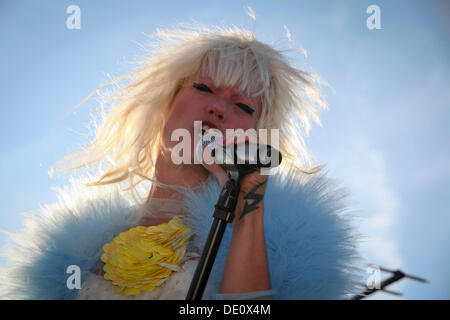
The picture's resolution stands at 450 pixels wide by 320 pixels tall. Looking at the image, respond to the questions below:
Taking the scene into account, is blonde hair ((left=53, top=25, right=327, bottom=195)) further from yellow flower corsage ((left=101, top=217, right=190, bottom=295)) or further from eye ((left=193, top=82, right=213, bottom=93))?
yellow flower corsage ((left=101, top=217, right=190, bottom=295))

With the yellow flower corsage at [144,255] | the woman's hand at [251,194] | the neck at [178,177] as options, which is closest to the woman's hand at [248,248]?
the woman's hand at [251,194]

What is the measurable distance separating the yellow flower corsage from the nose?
21.1 inches

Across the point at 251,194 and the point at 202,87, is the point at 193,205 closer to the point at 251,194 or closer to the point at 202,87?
the point at 251,194

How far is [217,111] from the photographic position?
187cm

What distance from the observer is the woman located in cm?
143

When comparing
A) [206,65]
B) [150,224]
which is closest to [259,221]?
[150,224]

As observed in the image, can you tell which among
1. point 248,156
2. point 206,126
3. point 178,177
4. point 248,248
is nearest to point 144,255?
point 178,177

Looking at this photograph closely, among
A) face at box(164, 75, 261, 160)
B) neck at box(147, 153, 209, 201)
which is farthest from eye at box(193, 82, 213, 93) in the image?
neck at box(147, 153, 209, 201)

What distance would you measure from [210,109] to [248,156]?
2.69 ft

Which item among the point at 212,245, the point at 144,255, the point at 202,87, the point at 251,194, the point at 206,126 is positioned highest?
the point at 202,87

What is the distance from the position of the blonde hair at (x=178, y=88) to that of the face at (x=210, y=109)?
6 centimetres

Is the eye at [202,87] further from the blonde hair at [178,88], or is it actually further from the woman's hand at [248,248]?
the woman's hand at [248,248]

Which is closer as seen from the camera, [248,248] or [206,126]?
[248,248]

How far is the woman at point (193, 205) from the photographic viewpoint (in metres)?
1.43
